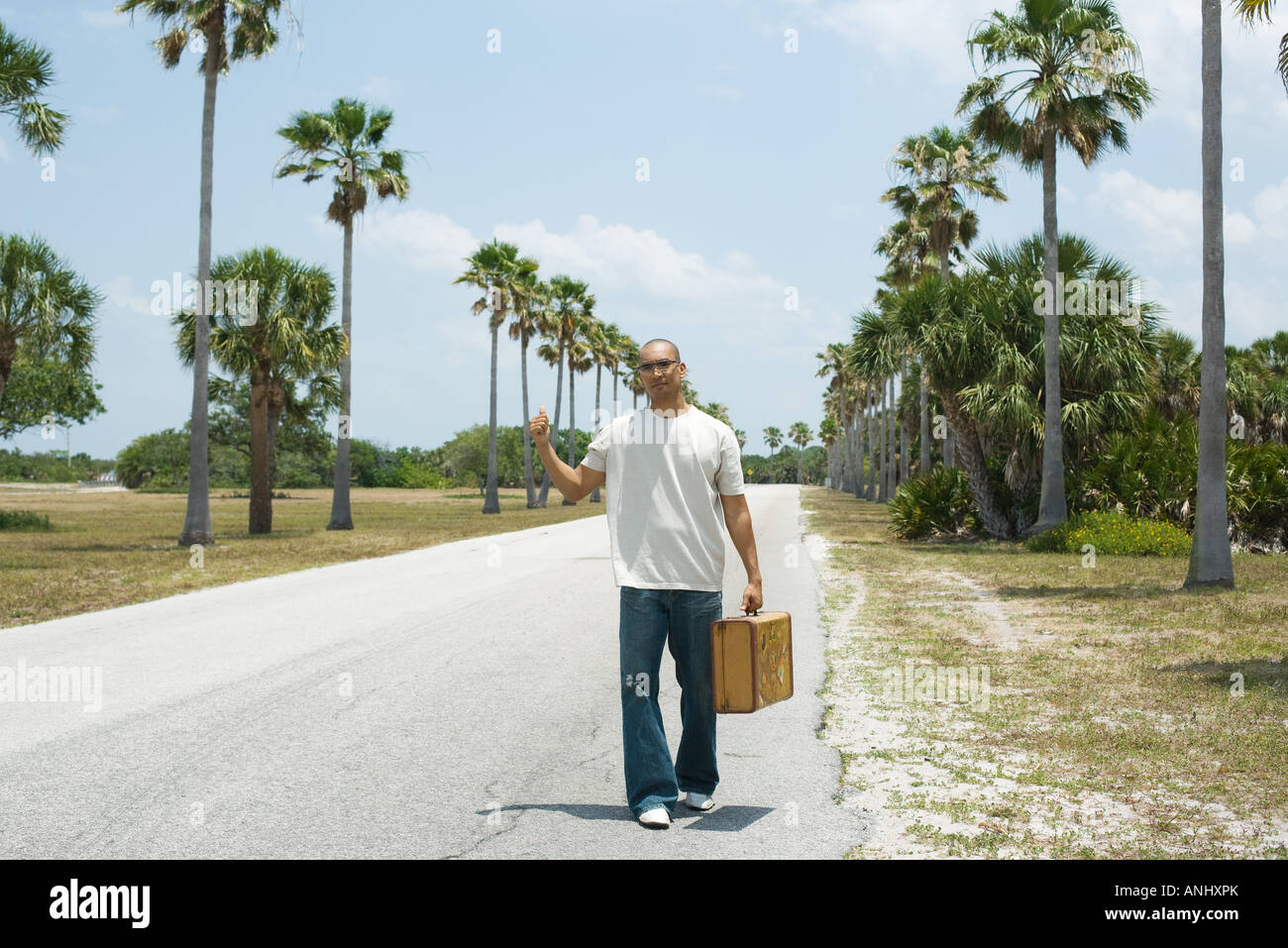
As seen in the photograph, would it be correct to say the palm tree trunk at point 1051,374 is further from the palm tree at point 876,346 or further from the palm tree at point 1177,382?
the palm tree at point 1177,382

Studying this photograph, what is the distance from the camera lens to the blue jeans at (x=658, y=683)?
5.02m

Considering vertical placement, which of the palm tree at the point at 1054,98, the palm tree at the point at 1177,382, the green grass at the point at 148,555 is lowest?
the green grass at the point at 148,555

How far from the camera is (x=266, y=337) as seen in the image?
96.4 feet

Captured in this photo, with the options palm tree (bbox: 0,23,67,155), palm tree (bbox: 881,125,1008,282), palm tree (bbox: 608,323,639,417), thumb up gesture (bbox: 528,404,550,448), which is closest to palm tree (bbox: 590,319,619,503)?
A: palm tree (bbox: 608,323,639,417)

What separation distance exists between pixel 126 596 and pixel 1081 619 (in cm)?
1161

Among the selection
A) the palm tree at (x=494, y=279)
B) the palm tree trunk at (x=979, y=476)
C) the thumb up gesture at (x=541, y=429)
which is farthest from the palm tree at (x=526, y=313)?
the thumb up gesture at (x=541, y=429)

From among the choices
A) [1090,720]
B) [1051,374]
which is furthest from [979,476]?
[1090,720]

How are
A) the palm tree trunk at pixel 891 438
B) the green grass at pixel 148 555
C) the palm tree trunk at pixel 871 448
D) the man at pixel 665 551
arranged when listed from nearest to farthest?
the man at pixel 665 551
the green grass at pixel 148 555
the palm tree trunk at pixel 891 438
the palm tree trunk at pixel 871 448

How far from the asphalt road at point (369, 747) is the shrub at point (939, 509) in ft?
47.9

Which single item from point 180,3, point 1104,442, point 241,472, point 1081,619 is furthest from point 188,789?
point 241,472

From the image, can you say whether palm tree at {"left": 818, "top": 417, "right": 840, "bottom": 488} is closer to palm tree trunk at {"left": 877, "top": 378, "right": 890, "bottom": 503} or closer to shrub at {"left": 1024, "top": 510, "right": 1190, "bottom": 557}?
palm tree trunk at {"left": 877, "top": 378, "right": 890, "bottom": 503}

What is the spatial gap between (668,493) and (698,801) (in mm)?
1436

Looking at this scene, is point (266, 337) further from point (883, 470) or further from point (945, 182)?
point (883, 470)
